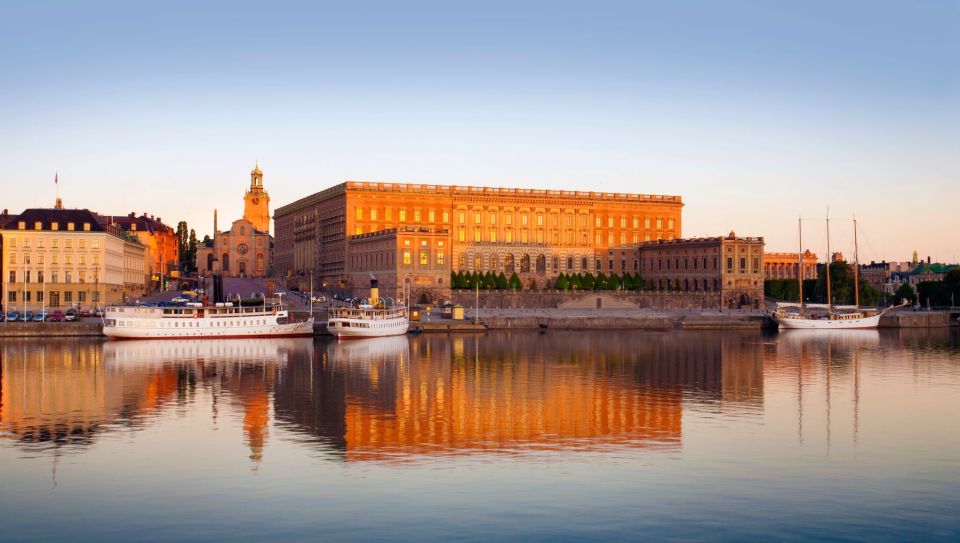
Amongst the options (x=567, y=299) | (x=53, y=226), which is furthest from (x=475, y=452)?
(x=567, y=299)

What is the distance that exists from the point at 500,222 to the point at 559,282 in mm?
17252

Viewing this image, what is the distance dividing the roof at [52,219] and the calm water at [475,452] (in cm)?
5163

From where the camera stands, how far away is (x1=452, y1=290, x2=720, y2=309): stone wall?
13662 cm

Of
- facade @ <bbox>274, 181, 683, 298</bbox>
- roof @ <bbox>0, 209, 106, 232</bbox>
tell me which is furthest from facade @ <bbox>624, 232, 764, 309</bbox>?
roof @ <bbox>0, 209, 106, 232</bbox>

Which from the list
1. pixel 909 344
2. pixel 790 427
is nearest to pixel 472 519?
pixel 790 427

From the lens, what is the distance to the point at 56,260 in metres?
114

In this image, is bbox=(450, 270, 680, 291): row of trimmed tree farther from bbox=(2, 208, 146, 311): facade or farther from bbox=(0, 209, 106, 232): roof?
bbox=(0, 209, 106, 232): roof

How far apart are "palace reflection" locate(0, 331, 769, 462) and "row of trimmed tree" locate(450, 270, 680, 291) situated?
51.1 meters

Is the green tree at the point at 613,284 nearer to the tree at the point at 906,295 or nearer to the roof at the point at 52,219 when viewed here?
the roof at the point at 52,219

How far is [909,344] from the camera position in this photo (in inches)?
3748

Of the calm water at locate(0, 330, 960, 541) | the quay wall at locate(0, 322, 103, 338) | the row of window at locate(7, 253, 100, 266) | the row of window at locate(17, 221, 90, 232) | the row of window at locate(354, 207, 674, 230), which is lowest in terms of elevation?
the calm water at locate(0, 330, 960, 541)

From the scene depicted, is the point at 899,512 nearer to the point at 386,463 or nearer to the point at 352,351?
the point at 386,463

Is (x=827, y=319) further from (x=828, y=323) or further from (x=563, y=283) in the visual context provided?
(x=563, y=283)

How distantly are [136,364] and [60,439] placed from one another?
101ft
